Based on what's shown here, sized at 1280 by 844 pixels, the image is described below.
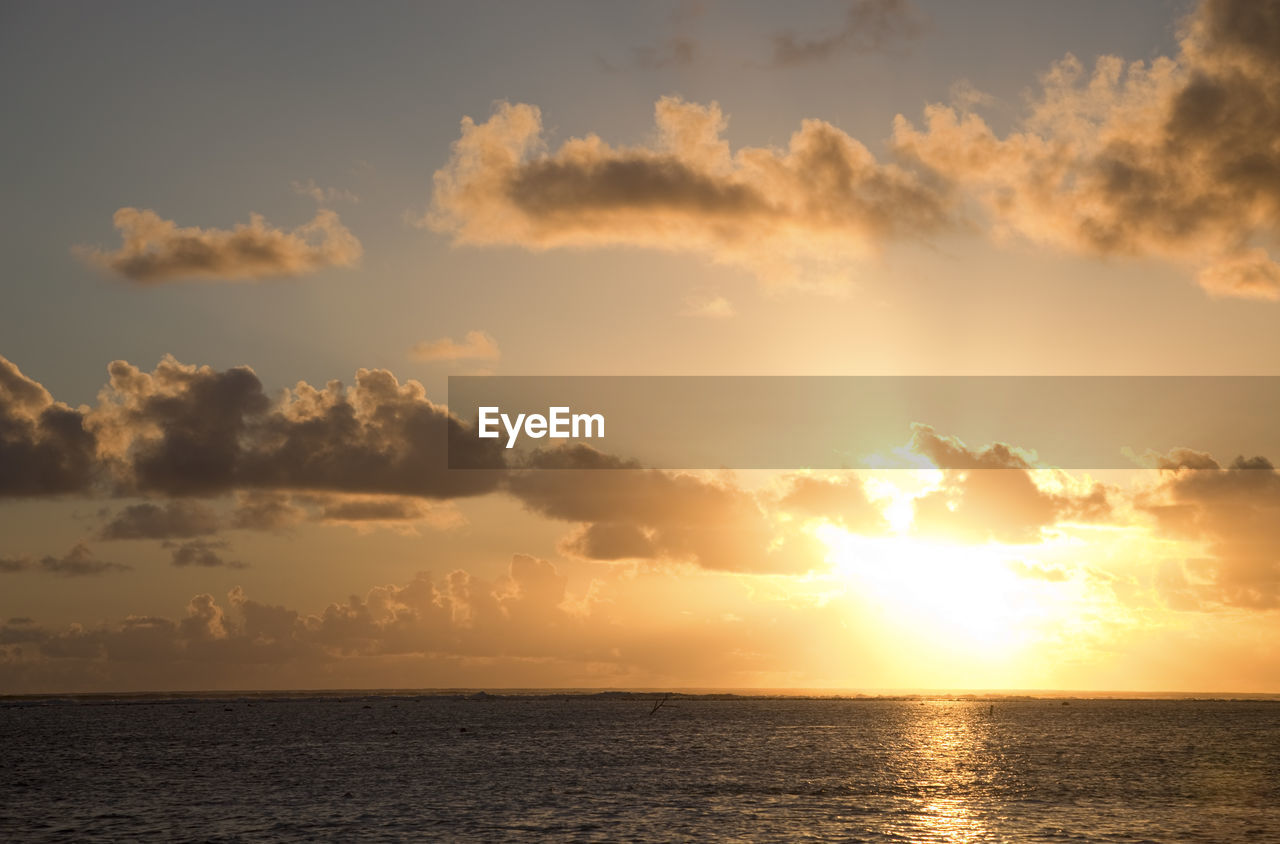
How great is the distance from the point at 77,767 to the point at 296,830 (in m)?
73.3

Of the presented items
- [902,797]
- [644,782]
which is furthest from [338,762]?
[902,797]

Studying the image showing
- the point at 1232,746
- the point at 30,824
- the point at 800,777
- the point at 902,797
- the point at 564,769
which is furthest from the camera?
the point at 1232,746

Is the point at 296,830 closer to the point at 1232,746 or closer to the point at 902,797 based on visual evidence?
the point at 902,797

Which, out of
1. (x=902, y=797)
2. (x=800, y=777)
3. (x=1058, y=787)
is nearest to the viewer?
(x=902, y=797)

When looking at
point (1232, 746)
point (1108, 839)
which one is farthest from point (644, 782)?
point (1232, 746)

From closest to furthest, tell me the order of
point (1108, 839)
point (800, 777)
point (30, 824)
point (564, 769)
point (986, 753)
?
point (1108, 839) → point (30, 824) → point (800, 777) → point (564, 769) → point (986, 753)

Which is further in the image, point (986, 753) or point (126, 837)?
point (986, 753)

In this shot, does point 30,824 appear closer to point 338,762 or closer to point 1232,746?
point 338,762

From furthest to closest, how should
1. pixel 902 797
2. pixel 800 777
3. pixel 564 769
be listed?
pixel 564 769
pixel 800 777
pixel 902 797

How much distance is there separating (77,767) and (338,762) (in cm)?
3242

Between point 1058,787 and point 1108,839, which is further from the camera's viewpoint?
point 1058,787

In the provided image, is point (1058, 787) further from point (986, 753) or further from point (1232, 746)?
point (1232, 746)

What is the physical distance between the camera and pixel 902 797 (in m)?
107

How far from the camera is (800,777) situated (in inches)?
4914
